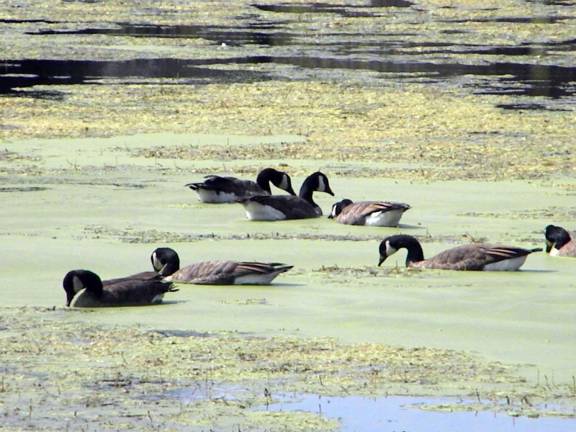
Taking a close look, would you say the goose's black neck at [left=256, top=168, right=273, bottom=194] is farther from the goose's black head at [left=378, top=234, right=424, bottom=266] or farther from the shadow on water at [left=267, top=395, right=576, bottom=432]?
the shadow on water at [left=267, top=395, right=576, bottom=432]

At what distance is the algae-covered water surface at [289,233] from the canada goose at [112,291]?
110 millimetres

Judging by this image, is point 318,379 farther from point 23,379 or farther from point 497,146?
point 497,146

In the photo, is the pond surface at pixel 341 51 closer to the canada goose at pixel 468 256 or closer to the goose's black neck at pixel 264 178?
the goose's black neck at pixel 264 178

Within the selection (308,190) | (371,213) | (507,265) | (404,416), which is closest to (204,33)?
(308,190)

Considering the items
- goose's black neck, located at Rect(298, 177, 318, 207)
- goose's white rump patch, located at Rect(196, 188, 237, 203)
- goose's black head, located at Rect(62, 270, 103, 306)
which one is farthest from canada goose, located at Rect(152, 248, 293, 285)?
goose's black neck, located at Rect(298, 177, 318, 207)

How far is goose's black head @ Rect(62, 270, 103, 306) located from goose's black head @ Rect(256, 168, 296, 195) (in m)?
6.02

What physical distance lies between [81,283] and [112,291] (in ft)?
0.81

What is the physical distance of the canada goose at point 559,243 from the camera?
13.4 meters

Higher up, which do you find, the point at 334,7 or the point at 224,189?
the point at 334,7

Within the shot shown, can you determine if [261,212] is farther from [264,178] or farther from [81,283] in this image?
[81,283]

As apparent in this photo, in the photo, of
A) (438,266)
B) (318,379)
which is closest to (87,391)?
(318,379)

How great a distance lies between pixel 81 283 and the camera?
35.6 ft

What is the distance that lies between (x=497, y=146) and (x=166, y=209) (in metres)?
5.97

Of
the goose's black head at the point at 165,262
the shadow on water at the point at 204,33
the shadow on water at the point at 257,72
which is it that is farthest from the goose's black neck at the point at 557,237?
the shadow on water at the point at 204,33
